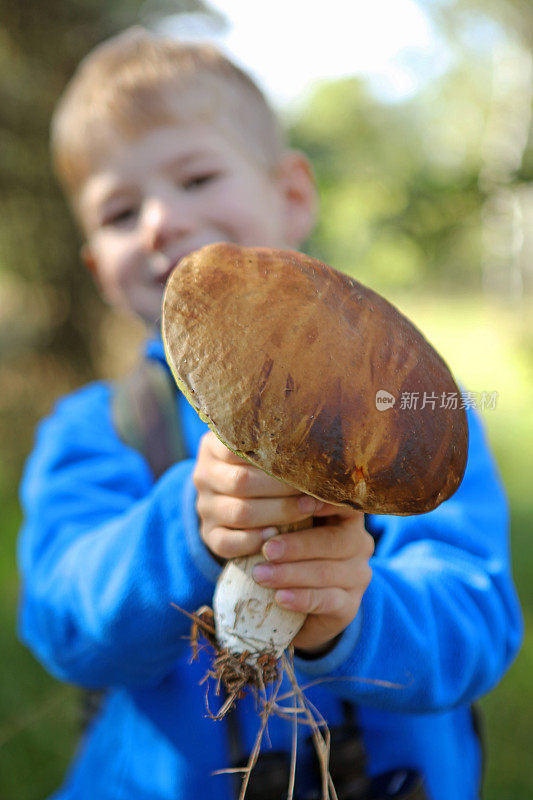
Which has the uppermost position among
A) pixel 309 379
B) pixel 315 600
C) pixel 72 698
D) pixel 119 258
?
pixel 119 258

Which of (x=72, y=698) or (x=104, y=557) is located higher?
(x=104, y=557)

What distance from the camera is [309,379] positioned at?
50 cm

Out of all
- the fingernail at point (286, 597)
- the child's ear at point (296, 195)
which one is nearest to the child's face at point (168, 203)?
the child's ear at point (296, 195)

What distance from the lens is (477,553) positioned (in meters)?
0.91

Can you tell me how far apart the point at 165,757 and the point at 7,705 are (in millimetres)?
1255

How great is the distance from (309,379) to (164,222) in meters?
0.57

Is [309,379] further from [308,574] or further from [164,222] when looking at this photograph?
[164,222]

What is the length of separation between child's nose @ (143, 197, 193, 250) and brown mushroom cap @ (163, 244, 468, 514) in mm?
446

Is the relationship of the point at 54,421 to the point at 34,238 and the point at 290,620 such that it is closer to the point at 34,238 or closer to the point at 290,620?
the point at 290,620

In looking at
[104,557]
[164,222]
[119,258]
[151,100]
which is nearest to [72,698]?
[104,557]

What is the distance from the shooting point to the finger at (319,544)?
598 mm

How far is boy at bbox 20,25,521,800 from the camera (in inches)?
26.5

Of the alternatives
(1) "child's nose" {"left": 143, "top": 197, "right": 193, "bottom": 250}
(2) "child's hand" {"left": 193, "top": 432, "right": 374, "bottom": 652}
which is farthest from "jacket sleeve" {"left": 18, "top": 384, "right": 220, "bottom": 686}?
(1) "child's nose" {"left": 143, "top": 197, "right": 193, "bottom": 250}

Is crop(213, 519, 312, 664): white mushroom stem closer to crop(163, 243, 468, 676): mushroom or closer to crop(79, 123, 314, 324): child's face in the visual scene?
crop(163, 243, 468, 676): mushroom
